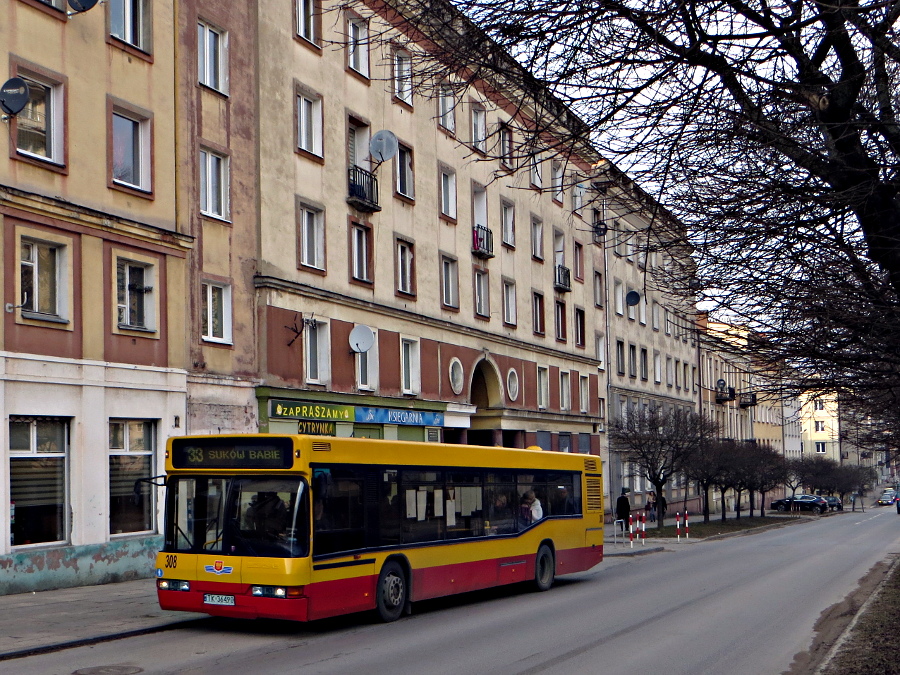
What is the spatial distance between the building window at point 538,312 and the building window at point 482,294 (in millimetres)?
4902

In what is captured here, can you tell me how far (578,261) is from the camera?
5122 centimetres

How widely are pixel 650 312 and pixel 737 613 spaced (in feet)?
156

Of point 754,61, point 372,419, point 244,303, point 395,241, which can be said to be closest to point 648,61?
point 754,61

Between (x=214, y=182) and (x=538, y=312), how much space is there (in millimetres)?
22478

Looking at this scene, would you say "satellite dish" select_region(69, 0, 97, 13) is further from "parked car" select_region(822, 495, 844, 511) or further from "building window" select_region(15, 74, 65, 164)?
"parked car" select_region(822, 495, 844, 511)

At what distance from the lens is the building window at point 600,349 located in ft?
176

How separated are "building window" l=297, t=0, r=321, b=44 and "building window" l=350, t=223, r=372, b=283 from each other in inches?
209

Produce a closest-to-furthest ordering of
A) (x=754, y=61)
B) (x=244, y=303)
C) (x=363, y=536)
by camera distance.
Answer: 1. (x=754, y=61)
2. (x=363, y=536)
3. (x=244, y=303)

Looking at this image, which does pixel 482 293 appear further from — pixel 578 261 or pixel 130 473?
Result: pixel 130 473

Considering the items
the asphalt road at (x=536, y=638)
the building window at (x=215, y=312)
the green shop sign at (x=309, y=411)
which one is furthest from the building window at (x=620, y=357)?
the building window at (x=215, y=312)

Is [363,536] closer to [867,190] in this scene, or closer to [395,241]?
[867,190]

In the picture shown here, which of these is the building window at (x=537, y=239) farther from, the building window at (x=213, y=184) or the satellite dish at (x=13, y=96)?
the satellite dish at (x=13, y=96)

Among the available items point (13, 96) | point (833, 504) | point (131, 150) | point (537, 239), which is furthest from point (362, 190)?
point (833, 504)

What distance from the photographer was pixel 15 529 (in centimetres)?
1941
